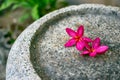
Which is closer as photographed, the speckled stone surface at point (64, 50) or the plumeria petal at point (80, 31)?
the speckled stone surface at point (64, 50)

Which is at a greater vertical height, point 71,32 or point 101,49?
point 71,32

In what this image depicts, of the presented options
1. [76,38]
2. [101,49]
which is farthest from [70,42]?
[101,49]

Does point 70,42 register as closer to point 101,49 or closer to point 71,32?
point 71,32

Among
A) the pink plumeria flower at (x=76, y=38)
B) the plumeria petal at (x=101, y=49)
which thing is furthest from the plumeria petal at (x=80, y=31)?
the plumeria petal at (x=101, y=49)

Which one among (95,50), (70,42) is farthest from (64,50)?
(95,50)

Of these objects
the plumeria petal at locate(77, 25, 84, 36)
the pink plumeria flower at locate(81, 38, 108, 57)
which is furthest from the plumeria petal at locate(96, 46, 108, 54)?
the plumeria petal at locate(77, 25, 84, 36)

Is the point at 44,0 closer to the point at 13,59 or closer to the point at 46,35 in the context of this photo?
the point at 46,35

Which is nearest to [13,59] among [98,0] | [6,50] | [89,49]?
[89,49]

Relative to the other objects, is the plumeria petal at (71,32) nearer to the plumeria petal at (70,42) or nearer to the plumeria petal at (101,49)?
the plumeria petal at (70,42)
